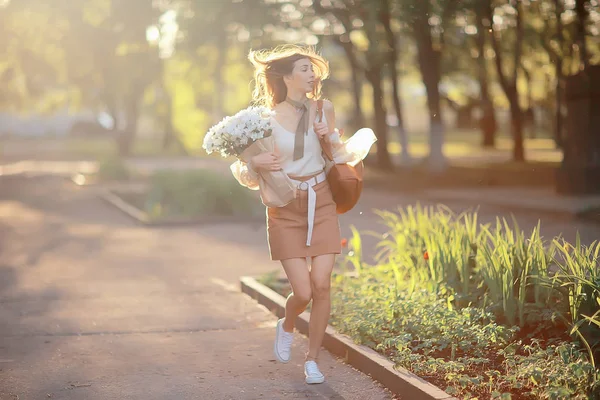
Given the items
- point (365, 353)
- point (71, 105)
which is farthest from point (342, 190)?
point (71, 105)

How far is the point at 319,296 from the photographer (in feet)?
22.3

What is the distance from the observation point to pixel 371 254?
45.8 feet

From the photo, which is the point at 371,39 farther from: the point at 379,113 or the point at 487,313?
the point at 487,313

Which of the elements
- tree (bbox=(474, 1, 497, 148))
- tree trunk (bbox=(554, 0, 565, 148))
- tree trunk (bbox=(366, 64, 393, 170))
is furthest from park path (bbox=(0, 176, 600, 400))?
tree trunk (bbox=(366, 64, 393, 170))

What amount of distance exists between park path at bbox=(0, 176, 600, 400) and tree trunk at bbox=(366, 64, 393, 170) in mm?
14102

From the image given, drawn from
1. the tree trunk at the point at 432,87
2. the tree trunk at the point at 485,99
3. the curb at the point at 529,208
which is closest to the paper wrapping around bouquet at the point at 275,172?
the curb at the point at 529,208

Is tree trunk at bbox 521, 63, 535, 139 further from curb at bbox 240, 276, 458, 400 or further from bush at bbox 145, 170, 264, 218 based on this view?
curb at bbox 240, 276, 458, 400

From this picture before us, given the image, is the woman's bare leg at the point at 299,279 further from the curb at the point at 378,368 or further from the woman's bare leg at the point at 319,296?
the curb at the point at 378,368

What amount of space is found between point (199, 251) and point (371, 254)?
98.5 inches

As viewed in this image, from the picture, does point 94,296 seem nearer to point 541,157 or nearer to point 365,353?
point 365,353

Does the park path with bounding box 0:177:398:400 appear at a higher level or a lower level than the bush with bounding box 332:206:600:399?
lower

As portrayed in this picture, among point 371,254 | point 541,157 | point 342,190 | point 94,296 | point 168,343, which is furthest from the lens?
point 541,157

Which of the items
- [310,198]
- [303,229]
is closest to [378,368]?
[303,229]

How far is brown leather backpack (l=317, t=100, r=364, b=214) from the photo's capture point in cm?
666
